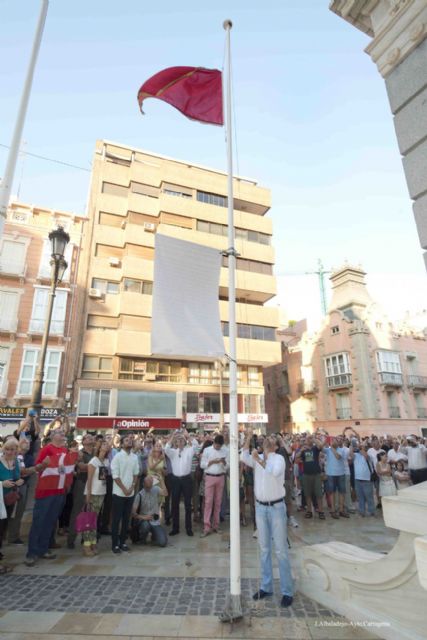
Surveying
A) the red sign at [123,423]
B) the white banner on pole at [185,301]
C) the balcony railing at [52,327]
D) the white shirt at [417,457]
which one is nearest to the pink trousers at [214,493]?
the white banner on pole at [185,301]

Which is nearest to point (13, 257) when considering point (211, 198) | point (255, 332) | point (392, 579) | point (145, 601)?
point (211, 198)

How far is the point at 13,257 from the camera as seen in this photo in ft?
77.2

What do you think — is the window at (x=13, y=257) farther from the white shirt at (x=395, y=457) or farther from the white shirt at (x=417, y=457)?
the white shirt at (x=417, y=457)

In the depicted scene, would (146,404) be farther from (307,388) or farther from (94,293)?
(307,388)

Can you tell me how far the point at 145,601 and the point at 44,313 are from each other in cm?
2256

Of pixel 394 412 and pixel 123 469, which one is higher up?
pixel 394 412

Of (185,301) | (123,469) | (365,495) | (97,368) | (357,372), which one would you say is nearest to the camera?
(185,301)

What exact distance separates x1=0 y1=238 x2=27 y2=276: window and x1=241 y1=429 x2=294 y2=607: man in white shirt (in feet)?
77.1

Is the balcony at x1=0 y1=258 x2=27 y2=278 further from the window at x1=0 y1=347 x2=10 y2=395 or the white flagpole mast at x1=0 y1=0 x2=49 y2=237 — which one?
the white flagpole mast at x1=0 y1=0 x2=49 y2=237

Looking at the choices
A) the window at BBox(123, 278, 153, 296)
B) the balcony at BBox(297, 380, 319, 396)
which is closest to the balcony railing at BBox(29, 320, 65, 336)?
the window at BBox(123, 278, 153, 296)

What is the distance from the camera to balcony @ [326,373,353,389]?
29891mm

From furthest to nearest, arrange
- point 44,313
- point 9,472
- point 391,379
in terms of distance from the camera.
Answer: point 391,379 < point 44,313 < point 9,472

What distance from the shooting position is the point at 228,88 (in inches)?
218

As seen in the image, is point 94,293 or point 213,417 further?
point 213,417
